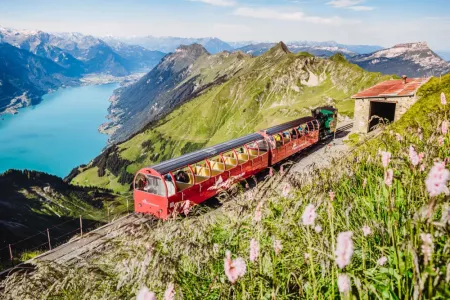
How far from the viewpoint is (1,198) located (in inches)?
5074

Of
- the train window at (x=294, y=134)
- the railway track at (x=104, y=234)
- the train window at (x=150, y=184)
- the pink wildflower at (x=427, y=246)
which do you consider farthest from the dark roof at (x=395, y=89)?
the pink wildflower at (x=427, y=246)

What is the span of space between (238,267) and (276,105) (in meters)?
154

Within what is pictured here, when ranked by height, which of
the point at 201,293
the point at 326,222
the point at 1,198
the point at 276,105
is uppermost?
the point at 326,222

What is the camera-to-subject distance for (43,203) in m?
135

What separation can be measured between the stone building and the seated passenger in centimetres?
1981

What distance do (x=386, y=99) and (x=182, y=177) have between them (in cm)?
2263

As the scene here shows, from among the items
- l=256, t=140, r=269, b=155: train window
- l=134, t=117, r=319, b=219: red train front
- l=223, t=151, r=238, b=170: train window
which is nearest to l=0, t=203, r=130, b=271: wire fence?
l=134, t=117, r=319, b=219: red train front

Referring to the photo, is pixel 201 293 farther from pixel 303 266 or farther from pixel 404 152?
pixel 404 152

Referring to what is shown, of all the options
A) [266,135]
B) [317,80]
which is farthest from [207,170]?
[317,80]

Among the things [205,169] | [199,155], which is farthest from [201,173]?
[199,155]

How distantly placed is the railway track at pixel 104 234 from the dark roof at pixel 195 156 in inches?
119

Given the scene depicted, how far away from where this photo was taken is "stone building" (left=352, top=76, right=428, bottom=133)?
3111 cm

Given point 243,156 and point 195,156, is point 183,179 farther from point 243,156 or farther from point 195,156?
point 243,156

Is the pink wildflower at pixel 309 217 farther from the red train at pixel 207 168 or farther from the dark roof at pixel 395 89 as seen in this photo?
the dark roof at pixel 395 89
